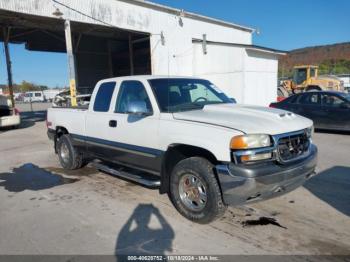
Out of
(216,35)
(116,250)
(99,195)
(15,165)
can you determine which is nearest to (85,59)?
(216,35)

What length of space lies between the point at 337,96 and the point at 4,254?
34.5 ft

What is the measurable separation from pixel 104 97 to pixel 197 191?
8.63 ft

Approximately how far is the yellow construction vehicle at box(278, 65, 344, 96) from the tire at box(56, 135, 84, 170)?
68.8 feet

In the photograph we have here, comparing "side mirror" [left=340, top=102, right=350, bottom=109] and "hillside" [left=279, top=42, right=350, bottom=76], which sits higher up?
"hillside" [left=279, top=42, right=350, bottom=76]

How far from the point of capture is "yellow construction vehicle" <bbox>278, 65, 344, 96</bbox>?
24.2m

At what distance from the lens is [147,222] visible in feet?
13.7

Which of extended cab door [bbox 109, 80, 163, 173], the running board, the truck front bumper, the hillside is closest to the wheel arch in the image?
the running board

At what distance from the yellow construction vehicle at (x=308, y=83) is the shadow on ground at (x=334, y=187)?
19.1m

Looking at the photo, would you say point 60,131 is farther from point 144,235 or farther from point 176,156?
point 144,235

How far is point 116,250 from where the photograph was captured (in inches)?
137

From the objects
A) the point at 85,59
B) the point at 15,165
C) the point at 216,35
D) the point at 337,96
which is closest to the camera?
the point at 15,165

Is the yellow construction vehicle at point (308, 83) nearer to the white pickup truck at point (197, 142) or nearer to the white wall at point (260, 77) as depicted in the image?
the white wall at point (260, 77)

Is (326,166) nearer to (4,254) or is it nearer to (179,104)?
(179,104)

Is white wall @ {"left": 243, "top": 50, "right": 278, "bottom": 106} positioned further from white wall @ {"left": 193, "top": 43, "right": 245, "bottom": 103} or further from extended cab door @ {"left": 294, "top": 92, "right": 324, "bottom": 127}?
extended cab door @ {"left": 294, "top": 92, "right": 324, "bottom": 127}
